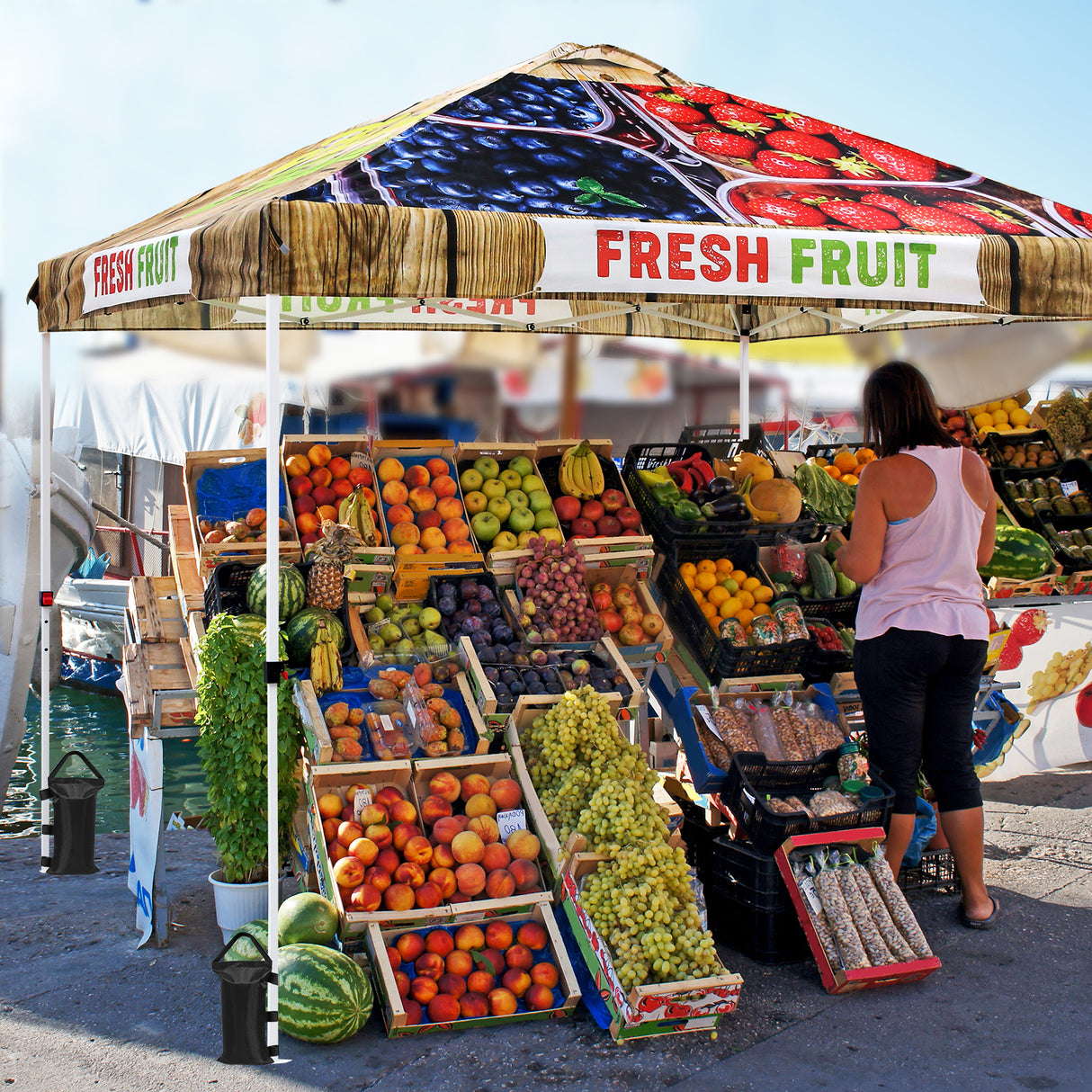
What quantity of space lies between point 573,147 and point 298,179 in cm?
101

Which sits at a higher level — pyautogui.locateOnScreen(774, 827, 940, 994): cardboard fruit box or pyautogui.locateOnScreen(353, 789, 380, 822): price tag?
pyautogui.locateOnScreen(353, 789, 380, 822): price tag

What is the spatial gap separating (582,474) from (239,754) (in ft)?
7.08

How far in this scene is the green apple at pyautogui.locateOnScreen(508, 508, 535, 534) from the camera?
16.4ft

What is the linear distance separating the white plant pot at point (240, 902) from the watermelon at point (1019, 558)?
4.40m

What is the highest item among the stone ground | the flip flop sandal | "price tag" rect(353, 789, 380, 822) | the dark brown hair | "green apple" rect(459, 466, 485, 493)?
the dark brown hair

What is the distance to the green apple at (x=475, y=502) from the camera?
16.5 ft

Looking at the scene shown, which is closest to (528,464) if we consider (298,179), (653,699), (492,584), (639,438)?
(492,584)

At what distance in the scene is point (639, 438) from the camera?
17781 mm

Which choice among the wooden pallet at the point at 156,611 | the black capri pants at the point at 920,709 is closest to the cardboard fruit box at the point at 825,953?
the black capri pants at the point at 920,709

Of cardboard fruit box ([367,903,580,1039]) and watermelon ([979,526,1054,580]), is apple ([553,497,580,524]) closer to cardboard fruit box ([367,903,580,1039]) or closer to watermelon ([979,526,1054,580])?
cardboard fruit box ([367,903,580,1039])

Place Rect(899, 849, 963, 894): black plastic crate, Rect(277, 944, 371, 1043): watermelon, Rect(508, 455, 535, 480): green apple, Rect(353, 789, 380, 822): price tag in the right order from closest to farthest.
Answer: Rect(277, 944, 371, 1043): watermelon < Rect(353, 789, 380, 822): price tag < Rect(899, 849, 963, 894): black plastic crate < Rect(508, 455, 535, 480): green apple

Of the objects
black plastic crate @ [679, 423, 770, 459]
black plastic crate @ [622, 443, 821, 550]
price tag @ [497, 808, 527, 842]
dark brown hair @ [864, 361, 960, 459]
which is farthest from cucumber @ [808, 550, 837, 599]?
price tag @ [497, 808, 527, 842]

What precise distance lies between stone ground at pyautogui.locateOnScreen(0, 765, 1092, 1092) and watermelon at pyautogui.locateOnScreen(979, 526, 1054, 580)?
2250mm

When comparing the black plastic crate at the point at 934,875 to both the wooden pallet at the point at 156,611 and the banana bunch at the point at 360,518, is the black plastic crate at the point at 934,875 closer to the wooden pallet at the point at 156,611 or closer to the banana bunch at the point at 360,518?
the banana bunch at the point at 360,518
